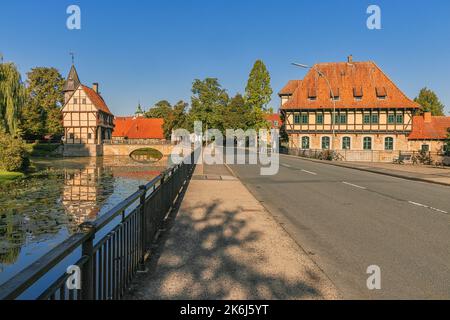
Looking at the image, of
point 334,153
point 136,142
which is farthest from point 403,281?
point 136,142

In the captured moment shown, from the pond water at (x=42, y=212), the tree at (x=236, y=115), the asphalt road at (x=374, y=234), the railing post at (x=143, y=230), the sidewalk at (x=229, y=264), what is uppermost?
the tree at (x=236, y=115)

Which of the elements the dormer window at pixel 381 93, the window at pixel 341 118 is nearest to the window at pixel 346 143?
the window at pixel 341 118

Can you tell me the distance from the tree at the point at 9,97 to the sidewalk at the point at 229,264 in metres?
36.8

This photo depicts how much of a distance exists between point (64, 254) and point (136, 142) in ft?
212

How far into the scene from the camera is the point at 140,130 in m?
77.3

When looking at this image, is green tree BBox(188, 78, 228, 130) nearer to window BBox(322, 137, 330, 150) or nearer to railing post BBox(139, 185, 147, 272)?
window BBox(322, 137, 330, 150)

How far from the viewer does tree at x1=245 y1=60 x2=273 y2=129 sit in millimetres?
61438

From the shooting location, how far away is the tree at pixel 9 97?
128 feet

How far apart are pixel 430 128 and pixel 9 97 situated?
48308 mm

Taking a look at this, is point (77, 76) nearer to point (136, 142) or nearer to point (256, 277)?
point (136, 142)

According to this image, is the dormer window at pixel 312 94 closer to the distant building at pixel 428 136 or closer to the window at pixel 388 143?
the window at pixel 388 143

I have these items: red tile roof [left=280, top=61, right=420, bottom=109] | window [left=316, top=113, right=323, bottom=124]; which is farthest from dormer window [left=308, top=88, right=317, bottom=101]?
window [left=316, top=113, right=323, bottom=124]

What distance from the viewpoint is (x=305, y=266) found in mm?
5426

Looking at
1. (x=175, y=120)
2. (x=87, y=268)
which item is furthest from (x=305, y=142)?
(x=87, y=268)
